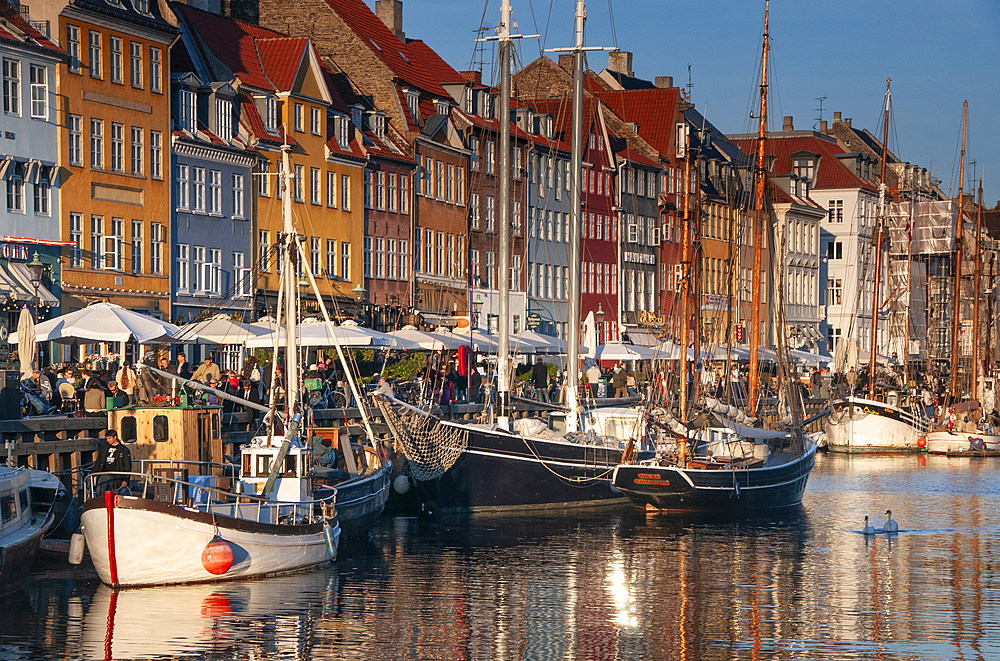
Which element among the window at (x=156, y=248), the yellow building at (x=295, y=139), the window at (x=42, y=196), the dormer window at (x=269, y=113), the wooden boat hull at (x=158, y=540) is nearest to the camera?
the wooden boat hull at (x=158, y=540)

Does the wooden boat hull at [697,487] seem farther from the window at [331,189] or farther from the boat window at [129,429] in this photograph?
the window at [331,189]

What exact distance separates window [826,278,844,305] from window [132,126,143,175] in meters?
75.0

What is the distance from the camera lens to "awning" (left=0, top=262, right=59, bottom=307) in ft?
160

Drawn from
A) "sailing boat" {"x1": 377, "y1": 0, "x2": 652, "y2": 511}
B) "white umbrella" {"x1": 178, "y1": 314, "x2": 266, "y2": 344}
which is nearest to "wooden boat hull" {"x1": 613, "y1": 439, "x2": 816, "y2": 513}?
"sailing boat" {"x1": 377, "y1": 0, "x2": 652, "y2": 511}

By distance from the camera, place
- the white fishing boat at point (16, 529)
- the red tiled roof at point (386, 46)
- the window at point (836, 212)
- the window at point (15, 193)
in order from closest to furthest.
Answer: the white fishing boat at point (16, 529)
the window at point (15, 193)
the red tiled roof at point (386, 46)
the window at point (836, 212)

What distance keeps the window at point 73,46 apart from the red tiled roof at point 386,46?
72.1ft

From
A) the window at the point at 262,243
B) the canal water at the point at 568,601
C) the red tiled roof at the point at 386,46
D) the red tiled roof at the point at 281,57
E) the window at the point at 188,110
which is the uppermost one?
the red tiled roof at the point at 386,46

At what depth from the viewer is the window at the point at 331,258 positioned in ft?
218

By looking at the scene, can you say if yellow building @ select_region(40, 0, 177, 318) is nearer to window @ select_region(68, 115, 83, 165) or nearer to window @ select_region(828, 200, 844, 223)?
window @ select_region(68, 115, 83, 165)

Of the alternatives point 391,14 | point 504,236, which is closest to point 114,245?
point 504,236

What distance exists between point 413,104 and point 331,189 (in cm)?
937

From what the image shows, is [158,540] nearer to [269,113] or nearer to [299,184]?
[299,184]

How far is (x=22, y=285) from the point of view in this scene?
4941cm

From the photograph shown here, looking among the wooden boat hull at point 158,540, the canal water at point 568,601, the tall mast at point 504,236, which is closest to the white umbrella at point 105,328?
the canal water at point 568,601
